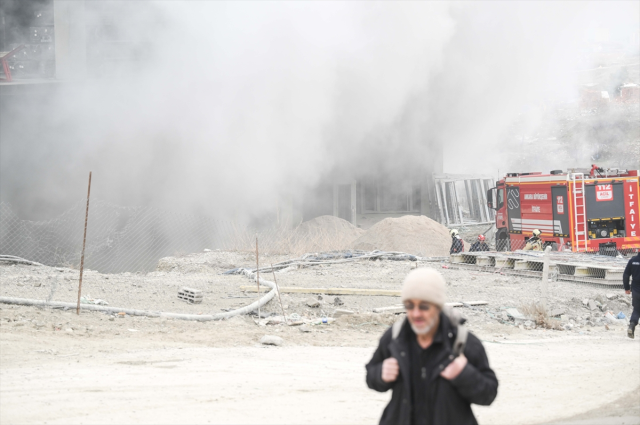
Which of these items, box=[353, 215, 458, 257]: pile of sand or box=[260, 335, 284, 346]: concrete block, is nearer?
box=[260, 335, 284, 346]: concrete block

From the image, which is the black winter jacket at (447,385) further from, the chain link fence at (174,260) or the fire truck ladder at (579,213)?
the fire truck ladder at (579,213)

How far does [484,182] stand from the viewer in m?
23.3

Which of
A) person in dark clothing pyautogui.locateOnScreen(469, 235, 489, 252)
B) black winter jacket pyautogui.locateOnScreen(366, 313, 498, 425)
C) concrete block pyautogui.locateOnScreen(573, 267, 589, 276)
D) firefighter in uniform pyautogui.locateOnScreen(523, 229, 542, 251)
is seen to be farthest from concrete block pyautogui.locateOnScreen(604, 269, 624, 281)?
black winter jacket pyautogui.locateOnScreen(366, 313, 498, 425)

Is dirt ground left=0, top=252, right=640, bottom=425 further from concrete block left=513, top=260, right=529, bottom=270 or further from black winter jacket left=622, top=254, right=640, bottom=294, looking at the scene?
concrete block left=513, top=260, right=529, bottom=270

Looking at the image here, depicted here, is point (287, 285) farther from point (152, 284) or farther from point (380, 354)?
point (380, 354)

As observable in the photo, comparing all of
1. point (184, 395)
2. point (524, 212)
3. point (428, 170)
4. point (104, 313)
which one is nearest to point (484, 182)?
point (428, 170)

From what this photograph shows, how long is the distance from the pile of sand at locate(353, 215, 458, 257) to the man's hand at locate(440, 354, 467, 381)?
1418 cm

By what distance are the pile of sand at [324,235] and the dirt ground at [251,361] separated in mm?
6980

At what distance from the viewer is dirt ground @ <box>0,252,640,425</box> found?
15.1ft

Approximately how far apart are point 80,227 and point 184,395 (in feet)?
38.6

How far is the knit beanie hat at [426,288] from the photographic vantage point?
2125 mm

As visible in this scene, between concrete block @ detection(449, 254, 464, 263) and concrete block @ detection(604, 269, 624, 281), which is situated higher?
concrete block @ detection(449, 254, 464, 263)

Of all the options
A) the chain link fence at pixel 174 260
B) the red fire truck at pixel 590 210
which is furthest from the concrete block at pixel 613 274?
the red fire truck at pixel 590 210

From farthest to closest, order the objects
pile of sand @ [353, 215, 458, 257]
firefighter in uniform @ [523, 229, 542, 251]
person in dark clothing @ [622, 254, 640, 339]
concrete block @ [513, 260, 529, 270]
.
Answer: pile of sand @ [353, 215, 458, 257] → firefighter in uniform @ [523, 229, 542, 251] → concrete block @ [513, 260, 529, 270] → person in dark clothing @ [622, 254, 640, 339]
